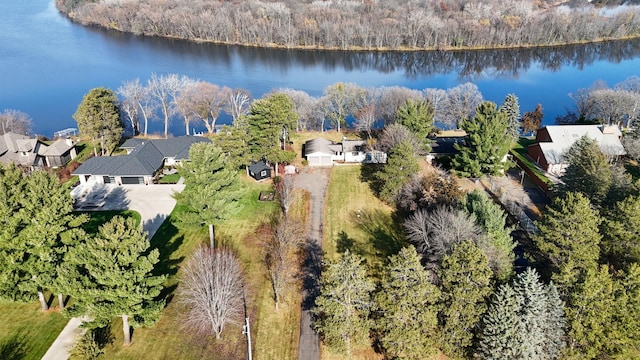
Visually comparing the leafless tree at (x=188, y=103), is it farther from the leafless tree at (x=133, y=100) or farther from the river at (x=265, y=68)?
the river at (x=265, y=68)

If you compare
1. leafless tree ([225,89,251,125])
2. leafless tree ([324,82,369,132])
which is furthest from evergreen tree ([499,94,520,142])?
leafless tree ([225,89,251,125])

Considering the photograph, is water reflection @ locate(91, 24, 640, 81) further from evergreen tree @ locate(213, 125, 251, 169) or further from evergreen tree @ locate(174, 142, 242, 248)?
evergreen tree @ locate(174, 142, 242, 248)

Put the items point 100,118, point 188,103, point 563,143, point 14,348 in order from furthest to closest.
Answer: point 188,103, point 100,118, point 563,143, point 14,348

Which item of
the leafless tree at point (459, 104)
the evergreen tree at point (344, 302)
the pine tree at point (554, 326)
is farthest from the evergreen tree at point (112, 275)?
the leafless tree at point (459, 104)

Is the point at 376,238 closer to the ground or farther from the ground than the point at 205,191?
closer to the ground

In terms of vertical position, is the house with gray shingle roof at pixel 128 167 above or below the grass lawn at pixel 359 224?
above

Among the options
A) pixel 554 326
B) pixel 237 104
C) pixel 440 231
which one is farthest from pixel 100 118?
pixel 554 326

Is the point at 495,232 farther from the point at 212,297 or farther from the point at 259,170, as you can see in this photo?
the point at 259,170
